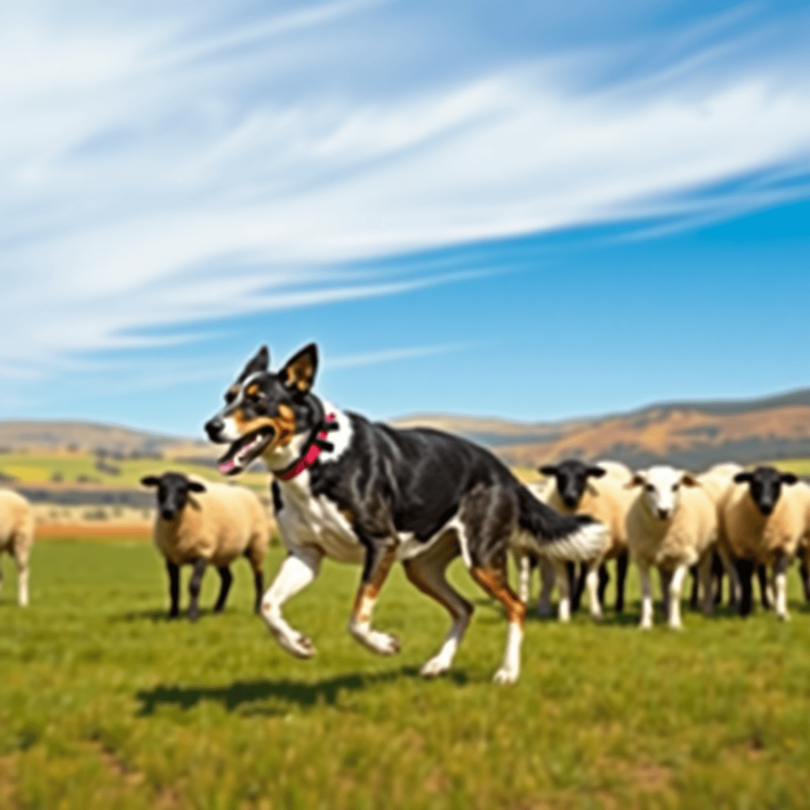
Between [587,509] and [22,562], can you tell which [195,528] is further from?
[587,509]

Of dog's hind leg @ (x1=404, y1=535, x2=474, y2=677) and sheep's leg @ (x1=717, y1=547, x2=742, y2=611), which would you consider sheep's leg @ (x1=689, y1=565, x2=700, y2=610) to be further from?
dog's hind leg @ (x1=404, y1=535, x2=474, y2=677)

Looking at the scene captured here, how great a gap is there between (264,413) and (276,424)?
0.14 meters

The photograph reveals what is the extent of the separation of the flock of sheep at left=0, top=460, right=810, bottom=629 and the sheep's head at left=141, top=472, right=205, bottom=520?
2 cm

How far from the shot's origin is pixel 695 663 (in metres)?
11.4

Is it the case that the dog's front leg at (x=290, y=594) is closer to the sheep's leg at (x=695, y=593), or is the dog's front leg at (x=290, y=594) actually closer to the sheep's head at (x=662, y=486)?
the sheep's head at (x=662, y=486)

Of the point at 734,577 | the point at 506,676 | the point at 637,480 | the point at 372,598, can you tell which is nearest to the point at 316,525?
the point at 372,598

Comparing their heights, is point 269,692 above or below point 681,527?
below

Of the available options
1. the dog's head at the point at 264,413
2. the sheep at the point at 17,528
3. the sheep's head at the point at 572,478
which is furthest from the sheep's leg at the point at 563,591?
the sheep at the point at 17,528

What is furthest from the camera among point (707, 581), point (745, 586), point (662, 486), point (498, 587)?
point (707, 581)

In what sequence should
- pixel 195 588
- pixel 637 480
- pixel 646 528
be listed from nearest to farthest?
1. pixel 637 480
2. pixel 646 528
3. pixel 195 588

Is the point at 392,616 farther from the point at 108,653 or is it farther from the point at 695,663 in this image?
the point at 695,663

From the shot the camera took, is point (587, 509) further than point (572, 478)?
Yes

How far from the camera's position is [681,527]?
15.5 meters

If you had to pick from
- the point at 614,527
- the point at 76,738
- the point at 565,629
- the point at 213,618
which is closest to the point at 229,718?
the point at 76,738
